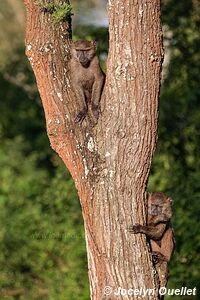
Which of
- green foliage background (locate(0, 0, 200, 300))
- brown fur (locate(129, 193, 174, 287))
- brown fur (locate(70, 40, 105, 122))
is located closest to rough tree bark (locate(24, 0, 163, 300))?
brown fur (locate(70, 40, 105, 122))

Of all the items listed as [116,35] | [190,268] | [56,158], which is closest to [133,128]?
[116,35]

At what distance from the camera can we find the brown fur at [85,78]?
642 centimetres

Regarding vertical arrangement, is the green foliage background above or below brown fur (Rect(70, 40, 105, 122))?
below

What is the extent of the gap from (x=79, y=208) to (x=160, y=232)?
4.58 metres

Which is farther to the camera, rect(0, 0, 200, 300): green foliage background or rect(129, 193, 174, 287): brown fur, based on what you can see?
rect(0, 0, 200, 300): green foliage background

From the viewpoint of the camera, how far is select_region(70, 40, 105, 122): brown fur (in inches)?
253

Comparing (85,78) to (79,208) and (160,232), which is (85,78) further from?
(79,208)

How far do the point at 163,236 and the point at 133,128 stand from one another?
1.38m

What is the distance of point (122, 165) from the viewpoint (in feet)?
20.6

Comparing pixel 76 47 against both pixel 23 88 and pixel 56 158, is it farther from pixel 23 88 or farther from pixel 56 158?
pixel 23 88

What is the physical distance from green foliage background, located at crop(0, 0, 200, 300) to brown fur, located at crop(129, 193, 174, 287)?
2877 mm

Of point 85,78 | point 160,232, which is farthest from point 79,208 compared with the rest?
point 85,78

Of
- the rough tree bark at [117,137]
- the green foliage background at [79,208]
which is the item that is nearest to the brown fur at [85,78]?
the rough tree bark at [117,137]

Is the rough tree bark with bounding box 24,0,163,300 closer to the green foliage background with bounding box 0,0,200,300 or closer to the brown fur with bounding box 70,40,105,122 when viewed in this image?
the brown fur with bounding box 70,40,105,122
